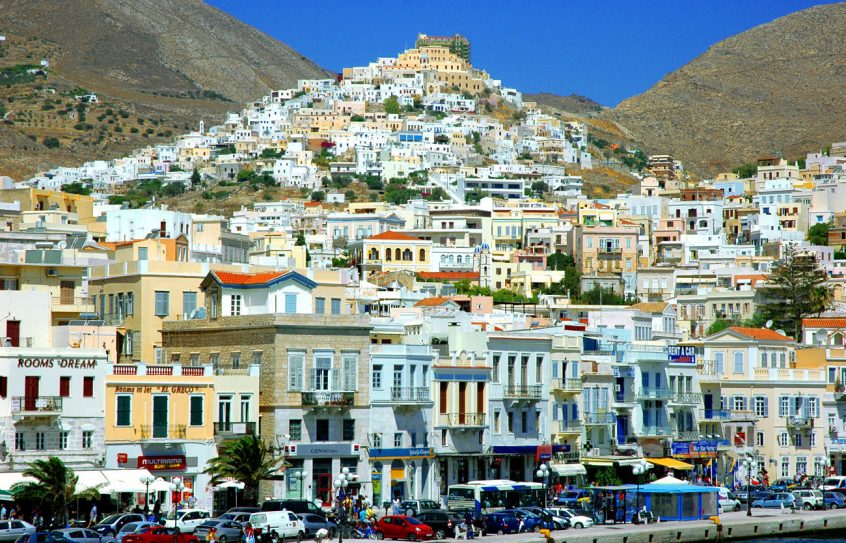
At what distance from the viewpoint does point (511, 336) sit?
70.9 meters

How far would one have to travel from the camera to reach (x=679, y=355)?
8300 centimetres

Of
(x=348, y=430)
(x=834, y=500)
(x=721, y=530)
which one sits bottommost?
(x=834, y=500)

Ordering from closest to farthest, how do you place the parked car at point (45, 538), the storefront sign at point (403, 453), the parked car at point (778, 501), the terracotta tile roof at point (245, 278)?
the parked car at point (45, 538)
the storefront sign at point (403, 453)
the terracotta tile roof at point (245, 278)
the parked car at point (778, 501)

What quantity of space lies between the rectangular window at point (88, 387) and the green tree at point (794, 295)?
78.5 metres

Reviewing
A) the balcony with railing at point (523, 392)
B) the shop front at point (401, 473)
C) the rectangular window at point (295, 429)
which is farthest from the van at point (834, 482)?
the rectangular window at point (295, 429)

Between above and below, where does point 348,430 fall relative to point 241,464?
above

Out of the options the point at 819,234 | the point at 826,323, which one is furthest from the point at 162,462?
the point at 819,234

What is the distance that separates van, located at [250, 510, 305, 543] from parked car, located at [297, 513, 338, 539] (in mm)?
504

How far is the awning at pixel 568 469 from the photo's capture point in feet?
237

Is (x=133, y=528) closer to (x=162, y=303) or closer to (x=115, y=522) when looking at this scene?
(x=115, y=522)

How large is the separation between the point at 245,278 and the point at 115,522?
18857mm

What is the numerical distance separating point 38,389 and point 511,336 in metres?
23.3

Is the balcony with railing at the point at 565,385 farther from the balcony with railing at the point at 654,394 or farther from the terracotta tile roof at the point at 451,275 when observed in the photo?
the terracotta tile roof at the point at 451,275

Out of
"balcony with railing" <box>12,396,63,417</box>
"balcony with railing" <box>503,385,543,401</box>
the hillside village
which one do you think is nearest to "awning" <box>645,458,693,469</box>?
the hillside village
